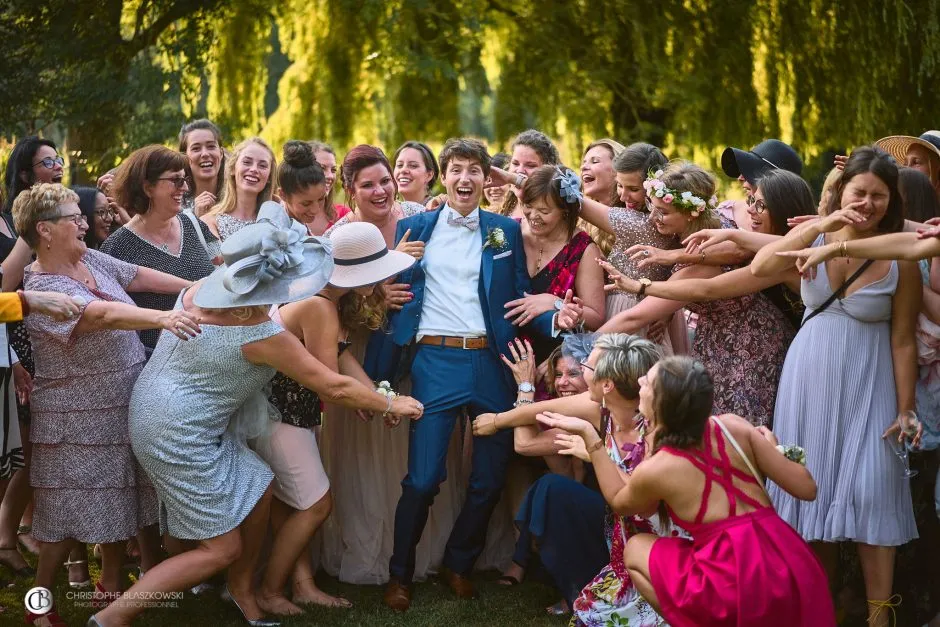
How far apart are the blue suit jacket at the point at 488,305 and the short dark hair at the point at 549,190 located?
199mm

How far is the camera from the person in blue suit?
207 inches

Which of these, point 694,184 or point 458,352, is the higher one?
point 694,184

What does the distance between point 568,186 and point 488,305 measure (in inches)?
28.0

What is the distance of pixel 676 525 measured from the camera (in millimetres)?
4047

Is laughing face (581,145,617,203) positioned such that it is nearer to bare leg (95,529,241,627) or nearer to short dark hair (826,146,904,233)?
short dark hair (826,146,904,233)

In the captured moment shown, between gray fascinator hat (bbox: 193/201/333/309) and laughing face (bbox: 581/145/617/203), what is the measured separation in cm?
199

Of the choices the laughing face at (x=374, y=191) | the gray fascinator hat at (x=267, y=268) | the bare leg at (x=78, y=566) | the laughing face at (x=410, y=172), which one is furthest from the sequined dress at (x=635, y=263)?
the bare leg at (x=78, y=566)

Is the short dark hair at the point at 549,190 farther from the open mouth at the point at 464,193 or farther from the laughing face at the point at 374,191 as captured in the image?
the laughing face at the point at 374,191

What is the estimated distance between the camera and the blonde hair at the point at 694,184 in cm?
506

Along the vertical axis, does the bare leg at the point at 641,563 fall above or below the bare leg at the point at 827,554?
above

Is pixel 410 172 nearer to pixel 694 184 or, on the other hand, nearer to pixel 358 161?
pixel 358 161

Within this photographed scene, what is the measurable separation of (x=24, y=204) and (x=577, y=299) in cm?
261

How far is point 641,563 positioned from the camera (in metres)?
3.93

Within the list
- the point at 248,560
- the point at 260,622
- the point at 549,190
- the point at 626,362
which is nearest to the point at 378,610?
the point at 260,622
